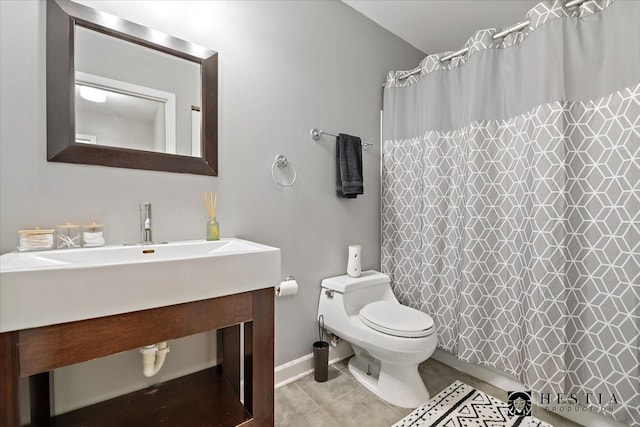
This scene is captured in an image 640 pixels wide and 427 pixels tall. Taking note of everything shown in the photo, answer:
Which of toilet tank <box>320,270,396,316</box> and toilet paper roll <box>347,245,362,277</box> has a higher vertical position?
toilet paper roll <box>347,245,362,277</box>

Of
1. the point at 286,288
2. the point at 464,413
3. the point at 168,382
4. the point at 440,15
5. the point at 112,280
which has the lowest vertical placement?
the point at 464,413

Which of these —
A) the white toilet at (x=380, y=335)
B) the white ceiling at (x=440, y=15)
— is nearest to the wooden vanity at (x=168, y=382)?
the white toilet at (x=380, y=335)

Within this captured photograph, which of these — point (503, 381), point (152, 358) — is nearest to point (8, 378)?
point (152, 358)

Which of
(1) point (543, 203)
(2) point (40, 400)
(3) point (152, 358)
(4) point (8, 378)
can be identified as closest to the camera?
(4) point (8, 378)

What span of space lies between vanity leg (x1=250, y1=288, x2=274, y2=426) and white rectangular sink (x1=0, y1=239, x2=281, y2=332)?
7 centimetres

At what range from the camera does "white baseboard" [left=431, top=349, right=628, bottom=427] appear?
1372mm

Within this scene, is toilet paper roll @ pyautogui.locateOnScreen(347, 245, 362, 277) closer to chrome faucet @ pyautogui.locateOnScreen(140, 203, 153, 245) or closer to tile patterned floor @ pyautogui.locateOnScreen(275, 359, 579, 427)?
→ tile patterned floor @ pyautogui.locateOnScreen(275, 359, 579, 427)

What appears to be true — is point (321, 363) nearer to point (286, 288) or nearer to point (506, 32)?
point (286, 288)

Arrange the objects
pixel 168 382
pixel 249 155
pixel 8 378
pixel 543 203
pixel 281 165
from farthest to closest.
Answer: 1. pixel 281 165
2. pixel 249 155
3. pixel 543 203
4. pixel 168 382
5. pixel 8 378

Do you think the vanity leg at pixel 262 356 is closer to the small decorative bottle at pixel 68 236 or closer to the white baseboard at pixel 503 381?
the small decorative bottle at pixel 68 236

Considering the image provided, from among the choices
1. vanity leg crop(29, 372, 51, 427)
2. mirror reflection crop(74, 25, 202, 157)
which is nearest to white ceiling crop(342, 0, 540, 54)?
mirror reflection crop(74, 25, 202, 157)

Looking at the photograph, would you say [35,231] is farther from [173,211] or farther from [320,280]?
[320,280]

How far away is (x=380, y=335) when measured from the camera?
4.98 ft

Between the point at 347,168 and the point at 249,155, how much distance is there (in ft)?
2.22
